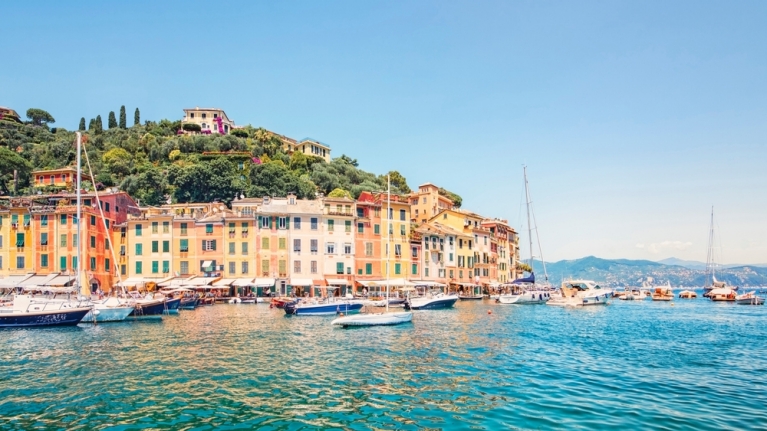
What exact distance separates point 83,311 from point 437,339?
2210 centimetres

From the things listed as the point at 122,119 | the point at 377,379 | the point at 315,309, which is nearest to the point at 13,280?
the point at 315,309

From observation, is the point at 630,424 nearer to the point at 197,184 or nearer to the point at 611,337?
the point at 611,337

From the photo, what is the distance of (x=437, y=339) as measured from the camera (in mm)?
26562

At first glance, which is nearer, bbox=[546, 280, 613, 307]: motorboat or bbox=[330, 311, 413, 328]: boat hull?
Result: bbox=[330, 311, 413, 328]: boat hull

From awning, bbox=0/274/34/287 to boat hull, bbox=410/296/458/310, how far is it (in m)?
38.9

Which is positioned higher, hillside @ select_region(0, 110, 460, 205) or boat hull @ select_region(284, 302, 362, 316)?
hillside @ select_region(0, 110, 460, 205)

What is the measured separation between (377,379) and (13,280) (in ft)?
167

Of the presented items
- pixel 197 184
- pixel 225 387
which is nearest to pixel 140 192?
pixel 197 184

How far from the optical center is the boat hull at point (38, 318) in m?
30.5

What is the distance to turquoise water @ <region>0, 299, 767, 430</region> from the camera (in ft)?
41.1

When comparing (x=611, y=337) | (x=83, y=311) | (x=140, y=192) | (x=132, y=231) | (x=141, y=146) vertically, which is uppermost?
(x=141, y=146)

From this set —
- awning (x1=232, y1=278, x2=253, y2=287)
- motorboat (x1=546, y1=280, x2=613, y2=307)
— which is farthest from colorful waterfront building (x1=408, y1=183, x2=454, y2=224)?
awning (x1=232, y1=278, x2=253, y2=287)

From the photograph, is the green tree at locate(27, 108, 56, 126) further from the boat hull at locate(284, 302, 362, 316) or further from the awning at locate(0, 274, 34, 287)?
the boat hull at locate(284, 302, 362, 316)

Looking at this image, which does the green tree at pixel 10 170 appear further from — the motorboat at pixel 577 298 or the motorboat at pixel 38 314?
the motorboat at pixel 577 298
